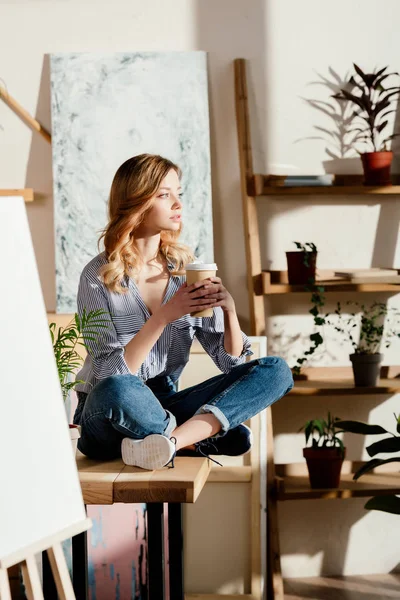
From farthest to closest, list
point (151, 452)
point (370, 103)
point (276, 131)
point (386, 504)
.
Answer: point (276, 131) < point (370, 103) < point (386, 504) < point (151, 452)

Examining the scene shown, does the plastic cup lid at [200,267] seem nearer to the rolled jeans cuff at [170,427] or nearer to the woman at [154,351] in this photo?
the woman at [154,351]

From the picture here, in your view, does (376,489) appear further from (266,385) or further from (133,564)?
(266,385)

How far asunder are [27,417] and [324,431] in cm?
213

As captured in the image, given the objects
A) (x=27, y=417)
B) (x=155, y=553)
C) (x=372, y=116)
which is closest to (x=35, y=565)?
(x=27, y=417)

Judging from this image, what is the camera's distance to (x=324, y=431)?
3312 mm

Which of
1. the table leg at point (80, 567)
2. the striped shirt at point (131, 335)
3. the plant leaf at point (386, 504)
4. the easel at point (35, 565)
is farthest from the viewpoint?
the plant leaf at point (386, 504)

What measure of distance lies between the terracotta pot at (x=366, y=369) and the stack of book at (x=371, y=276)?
11.1 inches

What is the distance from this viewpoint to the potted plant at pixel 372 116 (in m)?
3.26

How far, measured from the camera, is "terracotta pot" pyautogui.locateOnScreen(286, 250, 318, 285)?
3227 mm

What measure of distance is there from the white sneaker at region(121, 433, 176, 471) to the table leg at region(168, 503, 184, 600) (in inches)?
3.8

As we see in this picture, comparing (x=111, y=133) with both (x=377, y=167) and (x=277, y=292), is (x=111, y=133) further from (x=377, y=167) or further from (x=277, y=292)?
(x=377, y=167)

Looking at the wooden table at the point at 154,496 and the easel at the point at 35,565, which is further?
the wooden table at the point at 154,496

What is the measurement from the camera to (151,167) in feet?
7.85

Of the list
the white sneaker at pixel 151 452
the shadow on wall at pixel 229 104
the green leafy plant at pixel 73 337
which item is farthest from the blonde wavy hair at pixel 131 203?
the shadow on wall at pixel 229 104
